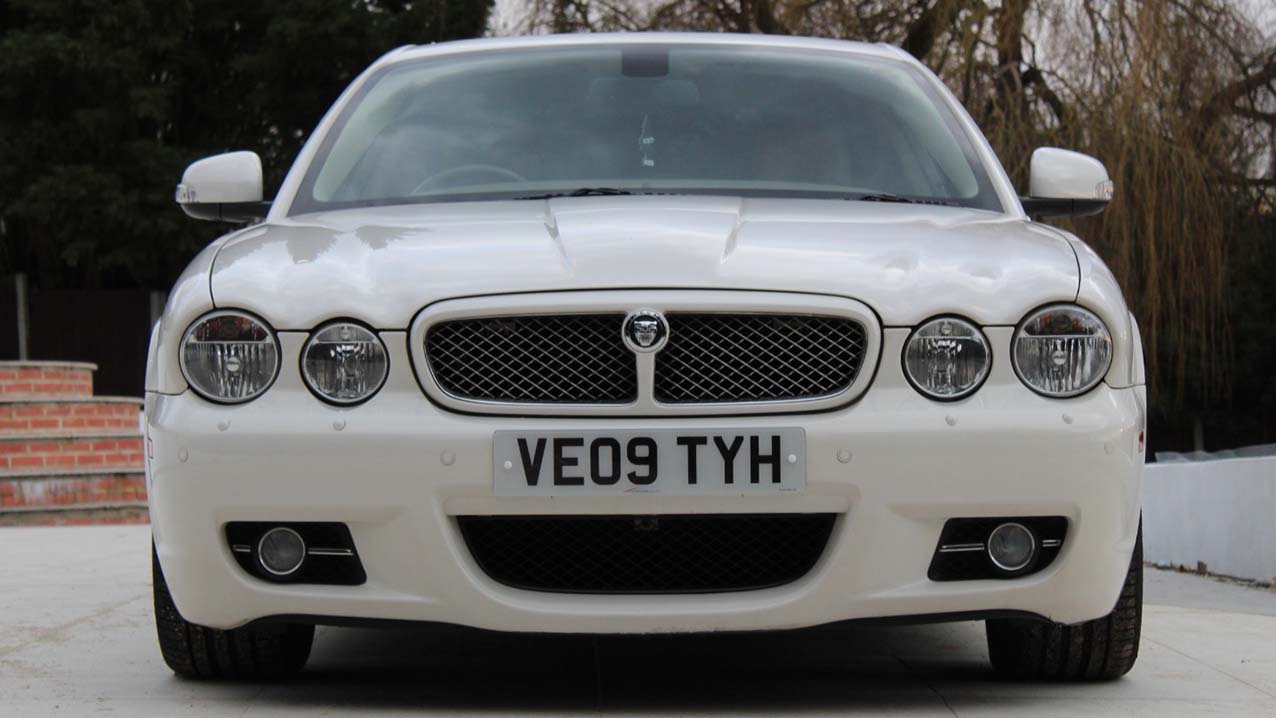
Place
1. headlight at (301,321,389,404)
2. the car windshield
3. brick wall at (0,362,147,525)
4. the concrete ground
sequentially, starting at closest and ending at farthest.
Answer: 1. headlight at (301,321,389,404)
2. the concrete ground
3. the car windshield
4. brick wall at (0,362,147,525)

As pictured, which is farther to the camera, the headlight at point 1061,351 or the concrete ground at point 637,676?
the concrete ground at point 637,676

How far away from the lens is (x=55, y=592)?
6453mm

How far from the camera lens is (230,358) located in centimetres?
350

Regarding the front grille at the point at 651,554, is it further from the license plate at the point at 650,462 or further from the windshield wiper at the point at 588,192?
the windshield wiper at the point at 588,192

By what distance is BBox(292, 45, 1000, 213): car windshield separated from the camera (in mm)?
4445

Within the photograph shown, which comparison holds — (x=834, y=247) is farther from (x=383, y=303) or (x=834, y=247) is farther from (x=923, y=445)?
Answer: (x=383, y=303)

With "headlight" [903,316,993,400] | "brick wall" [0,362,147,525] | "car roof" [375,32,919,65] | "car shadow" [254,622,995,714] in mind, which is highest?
"car roof" [375,32,919,65]

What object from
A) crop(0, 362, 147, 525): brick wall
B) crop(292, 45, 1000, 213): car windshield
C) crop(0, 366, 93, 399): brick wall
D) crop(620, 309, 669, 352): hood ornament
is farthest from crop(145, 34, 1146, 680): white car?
crop(0, 366, 93, 399): brick wall

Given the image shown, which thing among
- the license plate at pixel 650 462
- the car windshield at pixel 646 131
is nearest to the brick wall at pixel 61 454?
the car windshield at pixel 646 131

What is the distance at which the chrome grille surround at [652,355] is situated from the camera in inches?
133

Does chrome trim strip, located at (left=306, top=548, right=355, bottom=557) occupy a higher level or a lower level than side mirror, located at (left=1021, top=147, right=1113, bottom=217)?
lower

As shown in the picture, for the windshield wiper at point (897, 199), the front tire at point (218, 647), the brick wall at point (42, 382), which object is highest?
the windshield wiper at point (897, 199)

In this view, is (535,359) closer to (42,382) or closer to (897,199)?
(897,199)

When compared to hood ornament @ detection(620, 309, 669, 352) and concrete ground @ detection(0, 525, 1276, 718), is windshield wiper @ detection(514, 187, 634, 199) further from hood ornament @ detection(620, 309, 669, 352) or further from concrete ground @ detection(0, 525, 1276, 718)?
concrete ground @ detection(0, 525, 1276, 718)
